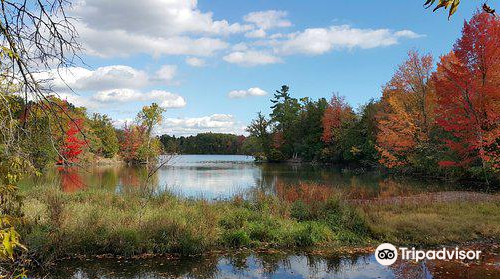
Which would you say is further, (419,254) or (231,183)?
(231,183)

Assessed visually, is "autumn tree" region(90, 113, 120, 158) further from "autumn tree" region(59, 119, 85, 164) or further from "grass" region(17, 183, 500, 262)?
"autumn tree" region(59, 119, 85, 164)

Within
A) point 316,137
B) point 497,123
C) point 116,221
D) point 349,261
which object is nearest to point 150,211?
point 116,221

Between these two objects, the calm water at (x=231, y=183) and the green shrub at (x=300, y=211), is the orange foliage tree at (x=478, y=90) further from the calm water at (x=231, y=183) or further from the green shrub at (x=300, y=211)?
the green shrub at (x=300, y=211)

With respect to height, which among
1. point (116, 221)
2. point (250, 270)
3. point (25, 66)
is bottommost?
point (250, 270)

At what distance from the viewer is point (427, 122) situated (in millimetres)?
36500

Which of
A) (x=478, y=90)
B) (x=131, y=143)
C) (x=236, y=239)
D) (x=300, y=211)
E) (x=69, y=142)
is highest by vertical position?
(x=478, y=90)

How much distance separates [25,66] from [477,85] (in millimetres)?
25394

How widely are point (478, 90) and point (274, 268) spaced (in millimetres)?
19698

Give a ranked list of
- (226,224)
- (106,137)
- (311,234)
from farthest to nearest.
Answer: (106,137) → (226,224) → (311,234)

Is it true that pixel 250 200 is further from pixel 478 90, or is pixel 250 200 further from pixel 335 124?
pixel 335 124

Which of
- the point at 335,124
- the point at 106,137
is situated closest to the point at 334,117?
the point at 335,124

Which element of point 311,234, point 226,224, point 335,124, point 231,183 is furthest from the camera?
point 335,124

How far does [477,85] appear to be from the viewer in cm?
2270

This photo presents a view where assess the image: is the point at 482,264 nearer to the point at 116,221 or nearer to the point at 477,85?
the point at 116,221
